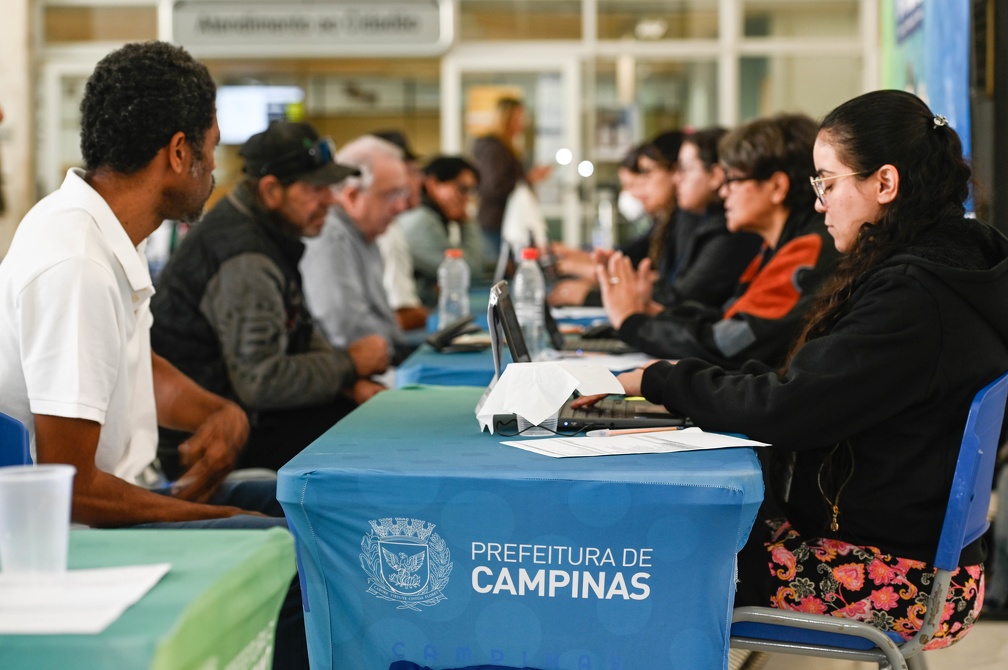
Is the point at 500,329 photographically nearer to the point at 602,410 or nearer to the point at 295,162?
the point at 602,410

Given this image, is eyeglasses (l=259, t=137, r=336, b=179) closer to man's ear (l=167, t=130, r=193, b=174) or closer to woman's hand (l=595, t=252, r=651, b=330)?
woman's hand (l=595, t=252, r=651, b=330)

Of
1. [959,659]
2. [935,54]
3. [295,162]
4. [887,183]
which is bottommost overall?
[959,659]

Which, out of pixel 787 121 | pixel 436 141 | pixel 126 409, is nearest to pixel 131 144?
pixel 126 409

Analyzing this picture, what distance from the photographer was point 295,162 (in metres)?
2.90

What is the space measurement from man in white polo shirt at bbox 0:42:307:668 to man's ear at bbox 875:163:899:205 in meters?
1.14

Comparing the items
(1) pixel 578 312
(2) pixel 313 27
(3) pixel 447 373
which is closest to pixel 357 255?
(1) pixel 578 312

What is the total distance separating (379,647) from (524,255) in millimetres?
1565

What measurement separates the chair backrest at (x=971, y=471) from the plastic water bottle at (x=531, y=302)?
1.27 m

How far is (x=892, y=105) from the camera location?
175 cm

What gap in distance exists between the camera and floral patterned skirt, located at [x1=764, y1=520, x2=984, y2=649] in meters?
1.65

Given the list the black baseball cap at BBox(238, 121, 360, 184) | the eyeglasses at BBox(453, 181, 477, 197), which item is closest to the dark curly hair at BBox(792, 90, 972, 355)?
the black baseball cap at BBox(238, 121, 360, 184)

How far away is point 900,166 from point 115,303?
125 centimetres

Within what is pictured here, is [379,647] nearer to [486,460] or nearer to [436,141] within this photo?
[486,460]

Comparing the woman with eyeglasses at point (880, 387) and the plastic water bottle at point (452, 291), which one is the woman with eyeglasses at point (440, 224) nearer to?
the plastic water bottle at point (452, 291)
